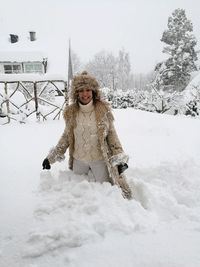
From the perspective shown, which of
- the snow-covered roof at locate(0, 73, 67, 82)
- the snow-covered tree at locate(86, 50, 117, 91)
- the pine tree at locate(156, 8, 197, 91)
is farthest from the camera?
the snow-covered tree at locate(86, 50, 117, 91)

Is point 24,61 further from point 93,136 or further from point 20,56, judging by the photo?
point 93,136

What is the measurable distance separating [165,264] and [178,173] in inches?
114

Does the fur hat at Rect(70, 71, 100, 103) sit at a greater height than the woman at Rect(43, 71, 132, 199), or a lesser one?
greater

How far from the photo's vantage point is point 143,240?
2.80m

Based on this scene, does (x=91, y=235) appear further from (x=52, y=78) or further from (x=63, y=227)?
(x=52, y=78)

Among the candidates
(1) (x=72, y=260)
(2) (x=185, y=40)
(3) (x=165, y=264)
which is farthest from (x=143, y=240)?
(2) (x=185, y=40)

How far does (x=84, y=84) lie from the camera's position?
3.71 meters

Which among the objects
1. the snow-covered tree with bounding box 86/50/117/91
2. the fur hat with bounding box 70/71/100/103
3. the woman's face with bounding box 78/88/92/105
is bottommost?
the snow-covered tree with bounding box 86/50/117/91

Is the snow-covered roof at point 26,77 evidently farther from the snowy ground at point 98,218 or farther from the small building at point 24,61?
the small building at point 24,61

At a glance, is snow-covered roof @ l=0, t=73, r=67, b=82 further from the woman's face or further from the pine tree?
the pine tree

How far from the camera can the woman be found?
379cm

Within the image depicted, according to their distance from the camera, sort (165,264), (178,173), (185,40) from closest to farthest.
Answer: (165,264), (178,173), (185,40)

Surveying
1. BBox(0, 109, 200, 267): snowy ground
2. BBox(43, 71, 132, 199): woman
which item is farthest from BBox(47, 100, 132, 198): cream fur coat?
BBox(0, 109, 200, 267): snowy ground

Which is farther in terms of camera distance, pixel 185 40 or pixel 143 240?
pixel 185 40
